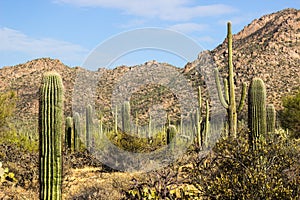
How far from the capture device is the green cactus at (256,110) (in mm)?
9602

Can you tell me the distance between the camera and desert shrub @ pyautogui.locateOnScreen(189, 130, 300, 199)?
5852 millimetres

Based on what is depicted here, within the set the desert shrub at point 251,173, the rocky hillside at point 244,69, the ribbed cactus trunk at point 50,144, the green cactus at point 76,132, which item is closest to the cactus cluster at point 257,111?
the desert shrub at point 251,173

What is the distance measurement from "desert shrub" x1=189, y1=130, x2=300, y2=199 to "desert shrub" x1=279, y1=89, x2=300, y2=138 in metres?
14.9

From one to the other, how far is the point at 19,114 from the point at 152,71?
17081 mm

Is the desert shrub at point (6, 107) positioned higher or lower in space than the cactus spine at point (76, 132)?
higher

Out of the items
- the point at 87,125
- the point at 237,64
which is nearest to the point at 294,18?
the point at 237,64

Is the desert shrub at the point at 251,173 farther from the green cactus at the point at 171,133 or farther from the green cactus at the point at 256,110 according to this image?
the green cactus at the point at 171,133

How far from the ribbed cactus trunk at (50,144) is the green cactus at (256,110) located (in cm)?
433

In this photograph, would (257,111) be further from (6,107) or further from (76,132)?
(76,132)

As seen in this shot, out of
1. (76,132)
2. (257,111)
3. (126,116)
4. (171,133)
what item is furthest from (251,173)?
(76,132)

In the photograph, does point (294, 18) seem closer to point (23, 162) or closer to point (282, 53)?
point (282, 53)

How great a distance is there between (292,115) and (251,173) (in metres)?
17.1

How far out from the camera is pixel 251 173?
612cm

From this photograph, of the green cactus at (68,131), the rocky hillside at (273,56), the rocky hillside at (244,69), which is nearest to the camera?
the green cactus at (68,131)
